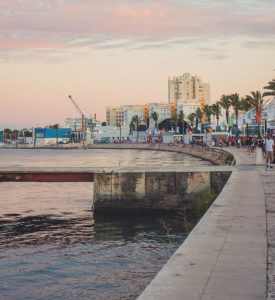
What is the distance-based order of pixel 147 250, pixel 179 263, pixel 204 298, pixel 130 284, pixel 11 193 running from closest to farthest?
pixel 204 298
pixel 179 263
pixel 130 284
pixel 147 250
pixel 11 193

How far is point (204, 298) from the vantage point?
736 cm

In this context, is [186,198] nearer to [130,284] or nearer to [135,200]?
[135,200]

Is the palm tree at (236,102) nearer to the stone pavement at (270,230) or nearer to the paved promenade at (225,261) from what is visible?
the stone pavement at (270,230)

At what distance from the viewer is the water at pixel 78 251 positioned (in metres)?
14.5

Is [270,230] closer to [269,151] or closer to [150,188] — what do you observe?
[150,188]

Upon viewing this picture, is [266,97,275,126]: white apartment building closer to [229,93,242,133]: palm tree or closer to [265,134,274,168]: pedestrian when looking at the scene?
[265,134,274,168]: pedestrian

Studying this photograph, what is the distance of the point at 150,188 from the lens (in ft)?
101

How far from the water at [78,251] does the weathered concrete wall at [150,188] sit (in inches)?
51.5

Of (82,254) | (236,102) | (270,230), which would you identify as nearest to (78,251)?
(82,254)

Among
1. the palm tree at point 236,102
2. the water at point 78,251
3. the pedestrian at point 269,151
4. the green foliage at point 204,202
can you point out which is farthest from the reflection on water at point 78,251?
the palm tree at point 236,102

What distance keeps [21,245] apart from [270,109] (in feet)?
195

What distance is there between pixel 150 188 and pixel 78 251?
11.4 m

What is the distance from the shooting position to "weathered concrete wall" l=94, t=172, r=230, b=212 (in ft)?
100

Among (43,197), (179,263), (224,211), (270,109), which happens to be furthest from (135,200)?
(270,109)
